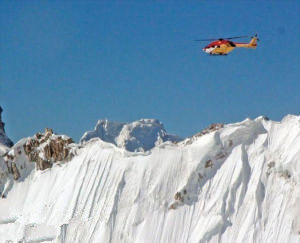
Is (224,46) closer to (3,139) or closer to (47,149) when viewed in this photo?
(47,149)

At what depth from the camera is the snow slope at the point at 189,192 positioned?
40.4 metres

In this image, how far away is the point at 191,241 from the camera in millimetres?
42219

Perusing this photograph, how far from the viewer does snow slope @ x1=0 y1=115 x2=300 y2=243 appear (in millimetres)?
40406

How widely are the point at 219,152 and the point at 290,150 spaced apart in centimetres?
545

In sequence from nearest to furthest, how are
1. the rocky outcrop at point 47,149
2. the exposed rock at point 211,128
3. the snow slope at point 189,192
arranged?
the snow slope at point 189,192 < the exposed rock at point 211,128 < the rocky outcrop at point 47,149

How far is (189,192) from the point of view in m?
44.2

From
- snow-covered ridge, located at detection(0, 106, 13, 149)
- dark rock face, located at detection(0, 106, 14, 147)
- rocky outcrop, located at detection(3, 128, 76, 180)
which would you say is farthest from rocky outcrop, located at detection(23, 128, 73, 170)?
dark rock face, located at detection(0, 106, 14, 147)

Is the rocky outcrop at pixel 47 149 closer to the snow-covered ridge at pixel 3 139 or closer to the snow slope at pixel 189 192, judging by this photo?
the snow slope at pixel 189 192

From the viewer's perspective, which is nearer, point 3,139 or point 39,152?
point 39,152

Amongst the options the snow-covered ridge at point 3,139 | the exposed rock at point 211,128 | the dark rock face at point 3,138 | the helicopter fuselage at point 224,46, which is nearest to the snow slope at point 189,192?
the exposed rock at point 211,128

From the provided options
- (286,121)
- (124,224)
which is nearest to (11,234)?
(124,224)

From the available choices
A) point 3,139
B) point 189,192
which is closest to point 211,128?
point 189,192

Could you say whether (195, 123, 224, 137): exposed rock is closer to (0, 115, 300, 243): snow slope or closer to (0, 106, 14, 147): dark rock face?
(0, 115, 300, 243): snow slope

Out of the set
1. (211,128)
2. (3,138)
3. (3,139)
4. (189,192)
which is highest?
(3,138)
